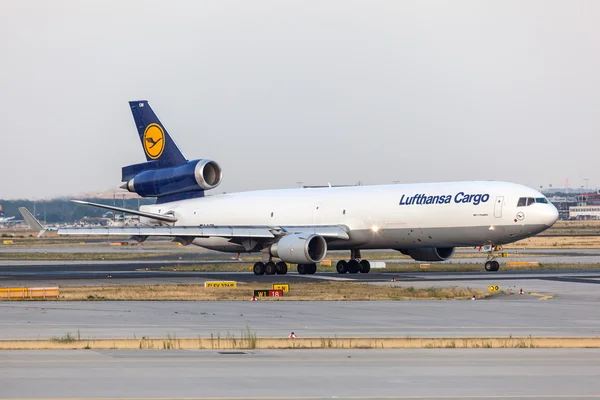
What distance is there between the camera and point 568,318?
25.7 meters

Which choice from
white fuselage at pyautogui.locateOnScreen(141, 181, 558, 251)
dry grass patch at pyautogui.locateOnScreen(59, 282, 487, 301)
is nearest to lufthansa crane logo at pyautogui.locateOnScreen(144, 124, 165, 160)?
white fuselage at pyautogui.locateOnScreen(141, 181, 558, 251)

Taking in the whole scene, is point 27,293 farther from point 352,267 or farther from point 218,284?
point 352,267

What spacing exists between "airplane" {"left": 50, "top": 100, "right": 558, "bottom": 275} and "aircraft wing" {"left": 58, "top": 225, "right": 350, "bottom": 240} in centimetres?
5

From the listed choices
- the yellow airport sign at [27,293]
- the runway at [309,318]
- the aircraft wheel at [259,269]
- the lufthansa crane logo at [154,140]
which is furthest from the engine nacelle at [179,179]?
the runway at [309,318]

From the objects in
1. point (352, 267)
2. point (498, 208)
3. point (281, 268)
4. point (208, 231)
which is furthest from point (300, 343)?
point (352, 267)

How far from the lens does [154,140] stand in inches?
2375

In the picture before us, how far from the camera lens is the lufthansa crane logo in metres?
60.2

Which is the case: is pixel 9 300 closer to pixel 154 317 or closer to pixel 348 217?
pixel 154 317

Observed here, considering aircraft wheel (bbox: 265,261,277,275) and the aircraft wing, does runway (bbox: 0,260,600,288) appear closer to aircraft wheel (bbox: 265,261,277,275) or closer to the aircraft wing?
aircraft wheel (bbox: 265,261,277,275)

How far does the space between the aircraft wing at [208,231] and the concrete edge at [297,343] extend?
29771 mm

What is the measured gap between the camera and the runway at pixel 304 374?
45.8 feet

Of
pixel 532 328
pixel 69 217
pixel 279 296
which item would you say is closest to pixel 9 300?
pixel 279 296

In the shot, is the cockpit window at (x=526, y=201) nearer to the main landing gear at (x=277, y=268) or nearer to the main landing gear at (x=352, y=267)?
the main landing gear at (x=352, y=267)

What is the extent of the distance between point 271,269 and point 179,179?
36.9 ft
